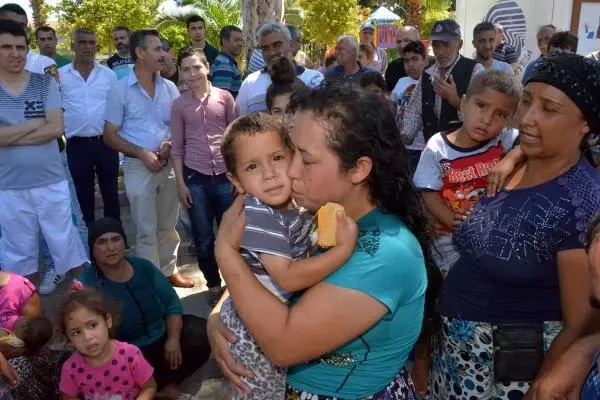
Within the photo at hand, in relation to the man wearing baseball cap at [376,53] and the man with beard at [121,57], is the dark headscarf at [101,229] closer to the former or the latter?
the man with beard at [121,57]

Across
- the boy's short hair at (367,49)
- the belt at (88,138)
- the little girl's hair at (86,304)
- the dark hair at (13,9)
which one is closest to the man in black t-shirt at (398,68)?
the boy's short hair at (367,49)

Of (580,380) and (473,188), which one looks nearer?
(580,380)

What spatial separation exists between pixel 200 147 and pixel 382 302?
329 cm

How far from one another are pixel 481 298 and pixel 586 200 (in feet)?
1.53

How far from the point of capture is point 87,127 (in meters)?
5.39

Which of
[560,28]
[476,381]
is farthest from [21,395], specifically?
[560,28]

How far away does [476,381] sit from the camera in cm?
187

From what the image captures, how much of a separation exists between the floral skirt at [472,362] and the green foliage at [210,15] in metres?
18.2

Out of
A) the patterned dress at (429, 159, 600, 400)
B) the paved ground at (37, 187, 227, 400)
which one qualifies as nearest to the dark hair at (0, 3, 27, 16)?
the paved ground at (37, 187, 227, 400)

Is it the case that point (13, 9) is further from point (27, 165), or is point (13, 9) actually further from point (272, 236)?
point (272, 236)

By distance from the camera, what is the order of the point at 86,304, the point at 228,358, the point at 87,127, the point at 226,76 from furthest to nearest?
the point at 226,76 < the point at 87,127 < the point at 86,304 < the point at 228,358

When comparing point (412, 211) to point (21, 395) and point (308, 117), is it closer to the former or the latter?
point (308, 117)

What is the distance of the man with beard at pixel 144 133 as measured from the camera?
14.9ft

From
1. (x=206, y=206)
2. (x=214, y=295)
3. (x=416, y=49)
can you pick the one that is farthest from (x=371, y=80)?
(x=214, y=295)
